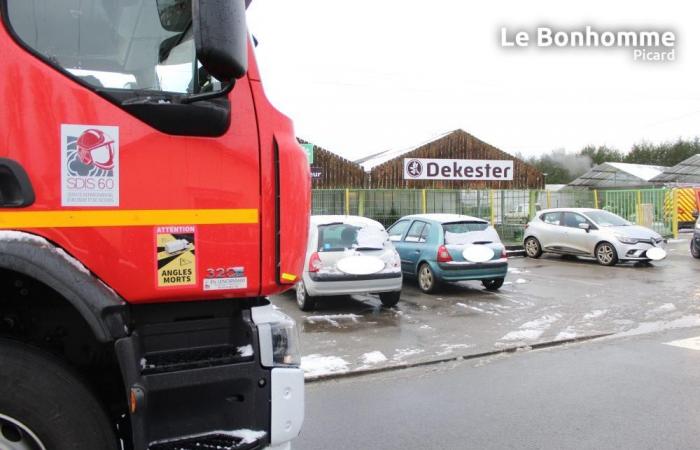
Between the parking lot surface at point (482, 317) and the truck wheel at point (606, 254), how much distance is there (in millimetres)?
1461

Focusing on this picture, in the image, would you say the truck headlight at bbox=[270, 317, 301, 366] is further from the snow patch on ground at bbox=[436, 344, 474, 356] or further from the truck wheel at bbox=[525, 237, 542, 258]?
the truck wheel at bbox=[525, 237, 542, 258]

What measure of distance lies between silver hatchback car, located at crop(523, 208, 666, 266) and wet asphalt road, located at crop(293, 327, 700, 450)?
805cm

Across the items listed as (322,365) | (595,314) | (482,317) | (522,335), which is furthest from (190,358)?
A: (595,314)

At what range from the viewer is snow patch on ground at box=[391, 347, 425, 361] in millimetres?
6184

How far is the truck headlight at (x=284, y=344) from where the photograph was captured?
2705 millimetres

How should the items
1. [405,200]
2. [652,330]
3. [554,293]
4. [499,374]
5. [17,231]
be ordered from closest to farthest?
[17,231] → [499,374] → [652,330] → [554,293] → [405,200]

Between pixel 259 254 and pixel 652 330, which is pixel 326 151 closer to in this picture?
pixel 652 330

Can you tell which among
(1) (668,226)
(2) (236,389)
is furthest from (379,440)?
(1) (668,226)

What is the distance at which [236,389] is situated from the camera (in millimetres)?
2578

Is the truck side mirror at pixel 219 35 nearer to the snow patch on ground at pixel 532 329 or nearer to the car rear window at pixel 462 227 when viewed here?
the snow patch on ground at pixel 532 329

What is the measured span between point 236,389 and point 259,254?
634 millimetres

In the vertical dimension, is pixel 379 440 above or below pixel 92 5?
below

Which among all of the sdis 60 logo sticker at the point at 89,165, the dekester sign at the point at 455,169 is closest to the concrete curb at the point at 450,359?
the sdis 60 logo sticker at the point at 89,165

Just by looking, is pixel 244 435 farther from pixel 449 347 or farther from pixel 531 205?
pixel 531 205
